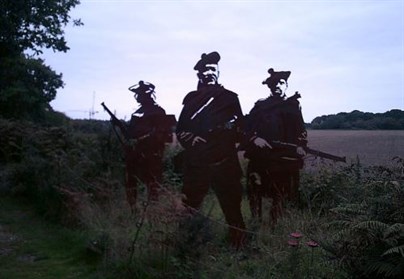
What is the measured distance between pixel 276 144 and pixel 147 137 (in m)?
2.60

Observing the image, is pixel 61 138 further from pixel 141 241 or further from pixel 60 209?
pixel 141 241

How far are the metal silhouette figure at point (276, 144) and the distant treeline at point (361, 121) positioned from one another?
159cm

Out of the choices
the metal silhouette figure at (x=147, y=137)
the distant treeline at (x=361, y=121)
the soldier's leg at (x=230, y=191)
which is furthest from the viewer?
the metal silhouette figure at (x=147, y=137)

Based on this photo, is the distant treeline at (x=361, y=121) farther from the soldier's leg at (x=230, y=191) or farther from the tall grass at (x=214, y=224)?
the soldier's leg at (x=230, y=191)

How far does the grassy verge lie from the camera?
6.60 m

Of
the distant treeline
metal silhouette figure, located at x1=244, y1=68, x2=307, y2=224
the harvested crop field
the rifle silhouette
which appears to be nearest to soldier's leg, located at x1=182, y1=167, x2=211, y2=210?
metal silhouette figure, located at x1=244, y1=68, x2=307, y2=224

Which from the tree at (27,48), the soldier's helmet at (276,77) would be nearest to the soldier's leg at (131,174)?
the soldier's helmet at (276,77)

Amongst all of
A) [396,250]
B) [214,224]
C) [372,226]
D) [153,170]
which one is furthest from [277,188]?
[396,250]

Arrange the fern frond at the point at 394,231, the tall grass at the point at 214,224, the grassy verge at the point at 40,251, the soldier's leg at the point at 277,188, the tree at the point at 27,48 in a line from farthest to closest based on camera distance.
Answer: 1. the tree at the point at 27,48
2. the soldier's leg at the point at 277,188
3. the grassy verge at the point at 40,251
4. the tall grass at the point at 214,224
5. the fern frond at the point at 394,231

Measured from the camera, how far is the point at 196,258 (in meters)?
5.64

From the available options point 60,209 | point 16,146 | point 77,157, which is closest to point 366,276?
point 60,209

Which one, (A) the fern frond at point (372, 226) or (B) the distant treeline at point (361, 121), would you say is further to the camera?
(B) the distant treeline at point (361, 121)

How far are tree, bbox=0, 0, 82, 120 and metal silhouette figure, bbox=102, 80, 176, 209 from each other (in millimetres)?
10371

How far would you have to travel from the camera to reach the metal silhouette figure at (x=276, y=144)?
26.2ft
